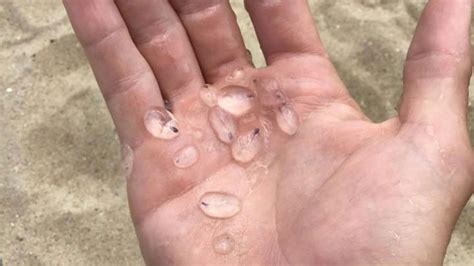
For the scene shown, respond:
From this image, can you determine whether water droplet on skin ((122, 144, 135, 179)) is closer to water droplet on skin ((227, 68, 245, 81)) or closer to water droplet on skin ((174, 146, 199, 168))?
water droplet on skin ((174, 146, 199, 168))

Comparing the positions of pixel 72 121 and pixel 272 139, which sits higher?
pixel 272 139

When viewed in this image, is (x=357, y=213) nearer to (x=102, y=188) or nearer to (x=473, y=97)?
(x=102, y=188)

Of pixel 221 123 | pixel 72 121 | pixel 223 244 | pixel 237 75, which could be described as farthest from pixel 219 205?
pixel 72 121

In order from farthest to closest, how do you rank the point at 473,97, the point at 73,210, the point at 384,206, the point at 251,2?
1. the point at 473,97
2. the point at 73,210
3. the point at 251,2
4. the point at 384,206

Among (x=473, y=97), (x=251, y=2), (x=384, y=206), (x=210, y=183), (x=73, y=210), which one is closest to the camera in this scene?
(x=384, y=206)

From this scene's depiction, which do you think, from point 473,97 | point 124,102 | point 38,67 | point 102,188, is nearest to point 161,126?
point 124,102

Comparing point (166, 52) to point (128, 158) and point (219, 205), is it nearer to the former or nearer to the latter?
point (128, 158)
